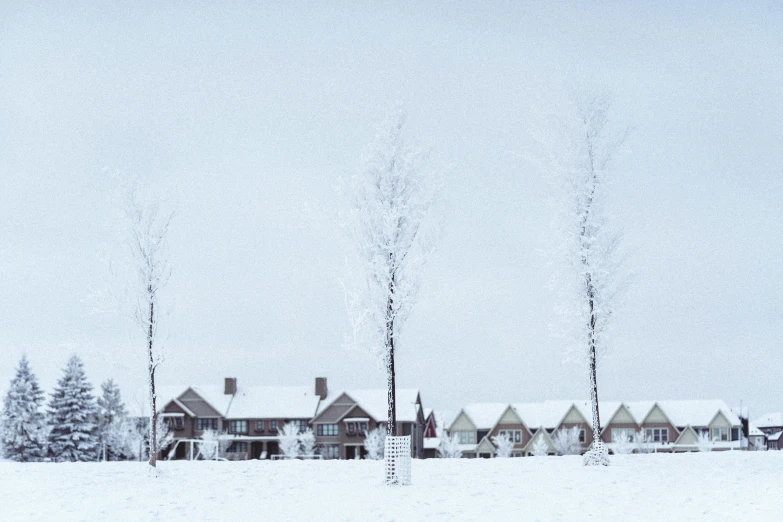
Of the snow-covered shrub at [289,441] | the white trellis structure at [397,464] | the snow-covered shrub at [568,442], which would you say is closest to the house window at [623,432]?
the snow-covered shrub at [568,442]

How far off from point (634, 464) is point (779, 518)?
10.2 meters

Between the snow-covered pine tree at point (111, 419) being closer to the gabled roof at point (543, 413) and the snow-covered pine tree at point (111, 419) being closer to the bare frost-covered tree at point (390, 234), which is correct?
the gabled roof at point (543, 413)

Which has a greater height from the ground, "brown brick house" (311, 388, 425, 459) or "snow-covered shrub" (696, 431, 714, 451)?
"brown brick house" (311, 388, 425, 459)

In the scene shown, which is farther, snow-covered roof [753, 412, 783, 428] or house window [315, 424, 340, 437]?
snow-covered roof [753, 412, 783, 428]

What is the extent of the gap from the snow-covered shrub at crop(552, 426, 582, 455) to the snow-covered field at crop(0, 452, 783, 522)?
64711mm

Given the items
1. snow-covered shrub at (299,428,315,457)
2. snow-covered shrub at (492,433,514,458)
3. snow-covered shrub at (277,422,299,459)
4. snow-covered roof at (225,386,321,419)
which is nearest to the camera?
snow-covered shrub at (277,422,299,459)

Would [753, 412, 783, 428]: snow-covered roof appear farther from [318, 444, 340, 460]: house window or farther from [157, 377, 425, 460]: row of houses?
[318, 444, 340, 460]: house window

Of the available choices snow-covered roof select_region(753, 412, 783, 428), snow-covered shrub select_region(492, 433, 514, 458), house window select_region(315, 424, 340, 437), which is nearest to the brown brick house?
house window select_region(315, 424, 340, 437)

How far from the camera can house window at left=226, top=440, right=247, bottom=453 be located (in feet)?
273

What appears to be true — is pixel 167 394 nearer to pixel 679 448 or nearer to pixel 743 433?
pixel 679 448

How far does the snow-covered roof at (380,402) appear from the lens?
81.4m

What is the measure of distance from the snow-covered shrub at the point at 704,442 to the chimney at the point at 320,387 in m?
40.5

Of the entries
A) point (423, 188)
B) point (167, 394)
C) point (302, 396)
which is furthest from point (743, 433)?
point (423, 188)

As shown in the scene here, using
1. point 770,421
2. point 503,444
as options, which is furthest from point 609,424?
point 770,421
